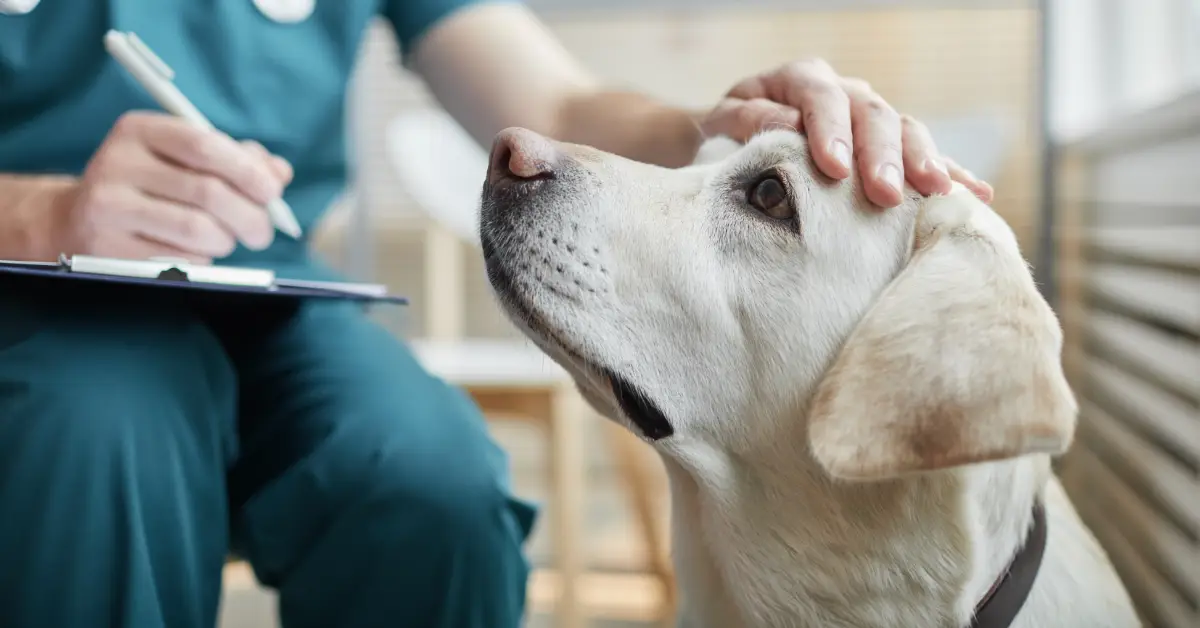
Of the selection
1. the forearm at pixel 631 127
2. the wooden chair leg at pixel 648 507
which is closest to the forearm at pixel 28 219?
the forearm at pixel 631 127

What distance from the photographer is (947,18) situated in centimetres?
254

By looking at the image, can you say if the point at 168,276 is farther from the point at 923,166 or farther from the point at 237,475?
the point at 923,166

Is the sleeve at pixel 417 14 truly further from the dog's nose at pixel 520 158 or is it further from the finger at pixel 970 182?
the finger at pixel 970 182

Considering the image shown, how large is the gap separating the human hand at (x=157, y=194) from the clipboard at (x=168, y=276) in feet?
0.09

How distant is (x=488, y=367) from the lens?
1921 mm

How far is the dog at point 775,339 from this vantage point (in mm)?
774

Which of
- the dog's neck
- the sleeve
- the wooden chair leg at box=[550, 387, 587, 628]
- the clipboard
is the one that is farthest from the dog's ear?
the wooden chair leg at box=[550, 387, 587, 628]

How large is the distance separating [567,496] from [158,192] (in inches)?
48.8

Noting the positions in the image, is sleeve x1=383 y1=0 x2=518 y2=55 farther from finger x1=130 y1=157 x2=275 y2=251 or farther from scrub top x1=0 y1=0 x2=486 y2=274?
finger x1=130 y1=157 x2=275 y2=251

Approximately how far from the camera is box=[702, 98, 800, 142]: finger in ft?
2.85

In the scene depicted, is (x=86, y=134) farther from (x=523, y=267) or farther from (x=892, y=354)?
(x=892, y=354)

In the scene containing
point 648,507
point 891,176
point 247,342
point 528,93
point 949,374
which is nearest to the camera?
point 949,374

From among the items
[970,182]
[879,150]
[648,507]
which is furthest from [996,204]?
[648,507]

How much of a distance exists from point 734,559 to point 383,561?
0.31 metres
